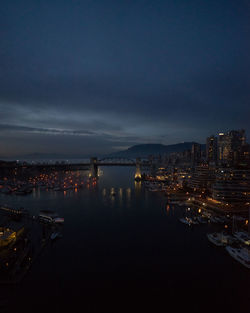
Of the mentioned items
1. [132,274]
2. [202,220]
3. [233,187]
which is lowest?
[132,274]

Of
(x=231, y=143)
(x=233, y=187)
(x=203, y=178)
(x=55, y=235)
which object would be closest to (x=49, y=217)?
(x=55, y=235)

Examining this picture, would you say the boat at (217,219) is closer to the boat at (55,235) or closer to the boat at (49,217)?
the boat at (55,235)

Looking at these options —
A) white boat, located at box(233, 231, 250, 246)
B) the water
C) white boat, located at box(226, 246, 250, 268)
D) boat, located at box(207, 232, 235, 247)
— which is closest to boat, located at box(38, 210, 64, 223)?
the water

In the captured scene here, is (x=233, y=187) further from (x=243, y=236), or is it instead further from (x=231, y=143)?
(x=231, y=143)

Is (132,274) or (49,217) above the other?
(49,217)

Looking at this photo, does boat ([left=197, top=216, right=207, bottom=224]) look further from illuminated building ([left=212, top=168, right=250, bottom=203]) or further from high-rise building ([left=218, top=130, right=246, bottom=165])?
high-rise building ([left=218, top=130, right=246, bottom=165])

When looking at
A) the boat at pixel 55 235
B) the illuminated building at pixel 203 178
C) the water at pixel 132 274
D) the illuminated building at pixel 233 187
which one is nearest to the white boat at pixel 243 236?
the water at pixel 132 274

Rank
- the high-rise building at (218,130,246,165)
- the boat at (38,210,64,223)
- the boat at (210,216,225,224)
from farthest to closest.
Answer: the high-rise building at (218,130,246,165) → the boat at (38,210,64,223) → the boat at (210,216,225,224)
